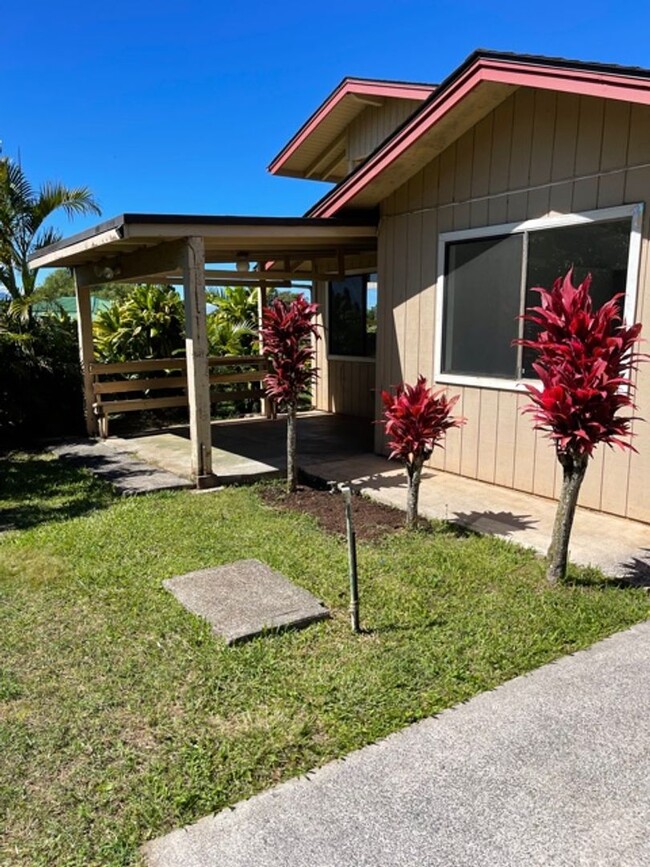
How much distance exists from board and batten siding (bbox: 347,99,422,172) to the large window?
2.17 meters

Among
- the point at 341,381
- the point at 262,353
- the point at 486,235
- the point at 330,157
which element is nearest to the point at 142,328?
the point at 262,353

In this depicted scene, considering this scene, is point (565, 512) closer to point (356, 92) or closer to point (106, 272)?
point (106, 272)

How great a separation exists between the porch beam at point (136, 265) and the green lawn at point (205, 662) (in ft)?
9.57

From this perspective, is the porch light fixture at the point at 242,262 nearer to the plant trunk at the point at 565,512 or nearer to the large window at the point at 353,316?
the large window at the point at 353,316

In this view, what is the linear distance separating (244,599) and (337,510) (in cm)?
202

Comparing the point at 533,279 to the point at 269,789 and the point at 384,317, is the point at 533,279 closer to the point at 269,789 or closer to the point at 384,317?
the point at 384,317

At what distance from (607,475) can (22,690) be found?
4.58 metres

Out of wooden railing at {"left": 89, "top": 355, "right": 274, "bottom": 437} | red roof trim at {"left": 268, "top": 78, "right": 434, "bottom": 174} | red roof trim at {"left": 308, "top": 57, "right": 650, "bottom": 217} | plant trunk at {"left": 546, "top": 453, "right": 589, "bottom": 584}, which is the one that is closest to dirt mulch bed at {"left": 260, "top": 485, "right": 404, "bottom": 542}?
plant trunk at {"left": 546, "top": 453, "right": 589, "bottom": 584}

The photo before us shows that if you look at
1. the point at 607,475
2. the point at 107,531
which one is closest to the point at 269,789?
the point at 107,531

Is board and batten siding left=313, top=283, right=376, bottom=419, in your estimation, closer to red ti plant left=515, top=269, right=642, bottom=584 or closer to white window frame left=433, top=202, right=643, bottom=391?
white window frame left=433, top=202, right=643, bottom=391

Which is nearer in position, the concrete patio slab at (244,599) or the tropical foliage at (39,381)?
the concrete patio slab at (244,599)

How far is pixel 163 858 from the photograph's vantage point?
1.92 meters

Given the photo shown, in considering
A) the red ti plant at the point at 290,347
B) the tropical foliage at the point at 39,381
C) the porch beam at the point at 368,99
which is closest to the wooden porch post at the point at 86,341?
the tropical foliage at the point at 39,381

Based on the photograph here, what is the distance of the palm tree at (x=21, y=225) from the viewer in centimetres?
938
